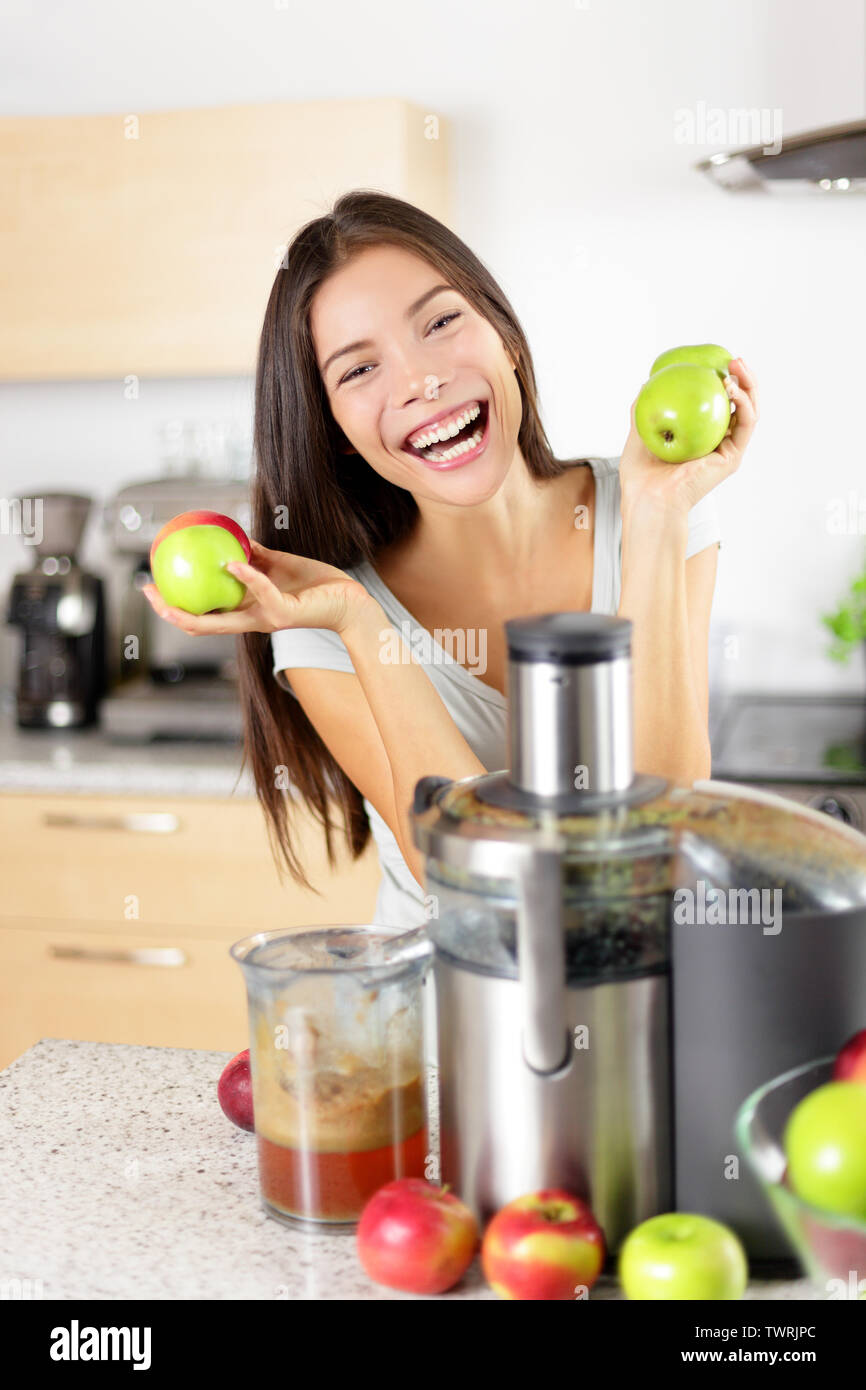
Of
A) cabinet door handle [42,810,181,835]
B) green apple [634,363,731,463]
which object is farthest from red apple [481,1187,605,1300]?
cabinet door handle [42,810,181,835]

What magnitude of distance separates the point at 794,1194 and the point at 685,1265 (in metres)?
0.09

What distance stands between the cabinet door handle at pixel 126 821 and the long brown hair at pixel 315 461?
2.78ft

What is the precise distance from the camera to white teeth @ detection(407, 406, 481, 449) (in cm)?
138

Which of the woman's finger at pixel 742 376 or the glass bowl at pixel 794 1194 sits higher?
the woman's finger at pixel 742 376

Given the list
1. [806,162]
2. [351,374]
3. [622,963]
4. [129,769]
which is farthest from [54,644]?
[622,963]

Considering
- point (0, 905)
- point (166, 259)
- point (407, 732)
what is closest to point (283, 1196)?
point (407, 732)

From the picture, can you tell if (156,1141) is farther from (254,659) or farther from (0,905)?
(0,905)

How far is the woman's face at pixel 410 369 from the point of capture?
1.37 metres

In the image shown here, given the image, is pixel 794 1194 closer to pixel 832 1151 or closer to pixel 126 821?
pixel 832 1151

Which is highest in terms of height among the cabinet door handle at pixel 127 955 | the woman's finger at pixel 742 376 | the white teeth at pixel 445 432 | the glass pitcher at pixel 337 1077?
the woman's finger at pixel 742 376

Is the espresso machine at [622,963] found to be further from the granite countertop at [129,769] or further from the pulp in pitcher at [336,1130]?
the granite countertop at [129,769]

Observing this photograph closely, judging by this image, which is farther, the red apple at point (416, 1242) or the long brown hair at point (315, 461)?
the long brown hair at point (315, 461)

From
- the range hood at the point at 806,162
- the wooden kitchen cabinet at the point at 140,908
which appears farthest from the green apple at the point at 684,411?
the wooden kitchen cabinet at the point at 140,908

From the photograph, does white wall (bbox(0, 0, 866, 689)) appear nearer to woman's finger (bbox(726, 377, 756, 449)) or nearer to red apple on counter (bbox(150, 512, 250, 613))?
woman's finger (bbox(726, 377, 756, 449))
